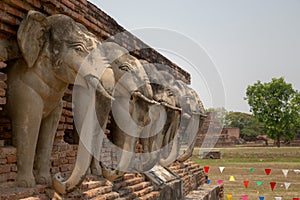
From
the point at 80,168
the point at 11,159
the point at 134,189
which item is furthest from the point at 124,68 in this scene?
the point at 134,189

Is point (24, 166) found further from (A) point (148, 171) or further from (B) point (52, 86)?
(A) point (148, 171)

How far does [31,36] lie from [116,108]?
55.1 inches

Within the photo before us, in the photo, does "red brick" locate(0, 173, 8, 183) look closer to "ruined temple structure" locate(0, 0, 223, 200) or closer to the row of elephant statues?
"ruined temple structure" locate(0, 0, 223, 200)

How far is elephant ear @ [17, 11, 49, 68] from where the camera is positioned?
3344mm

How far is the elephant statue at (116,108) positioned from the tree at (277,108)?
38.8 m

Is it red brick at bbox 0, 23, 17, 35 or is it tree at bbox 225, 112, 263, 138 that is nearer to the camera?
red brick at bbox 0, 23, 17, 35

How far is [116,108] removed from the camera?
14.8 feet

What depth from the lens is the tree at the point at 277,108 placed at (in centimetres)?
4147

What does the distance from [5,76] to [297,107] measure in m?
41.1

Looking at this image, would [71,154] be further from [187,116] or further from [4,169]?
[187,116]

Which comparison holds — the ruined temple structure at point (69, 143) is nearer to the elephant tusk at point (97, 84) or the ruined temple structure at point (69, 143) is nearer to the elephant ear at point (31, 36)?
the elephant ear at point (31, 36)

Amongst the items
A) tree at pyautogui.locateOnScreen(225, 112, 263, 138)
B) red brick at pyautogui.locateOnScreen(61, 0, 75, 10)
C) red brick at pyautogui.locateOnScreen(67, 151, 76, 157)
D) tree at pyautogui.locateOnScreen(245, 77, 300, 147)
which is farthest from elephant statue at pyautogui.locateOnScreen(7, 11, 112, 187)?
tree at pyautogui.locateOnScreen(225, 112, 263, 138)

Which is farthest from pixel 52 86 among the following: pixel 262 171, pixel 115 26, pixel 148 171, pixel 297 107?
pixel 297 107

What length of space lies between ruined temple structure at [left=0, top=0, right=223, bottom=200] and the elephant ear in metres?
0.12
